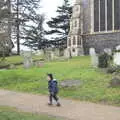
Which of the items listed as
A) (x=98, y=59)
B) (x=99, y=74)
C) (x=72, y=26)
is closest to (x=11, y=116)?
(x=99, y=74)

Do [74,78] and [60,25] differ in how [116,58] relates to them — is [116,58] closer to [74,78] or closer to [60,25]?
[74,78]

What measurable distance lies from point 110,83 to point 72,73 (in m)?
5.52

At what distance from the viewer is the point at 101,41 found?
147 feet

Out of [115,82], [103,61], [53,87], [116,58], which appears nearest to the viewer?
[53,87]

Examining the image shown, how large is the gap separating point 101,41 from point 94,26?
8.14 ft

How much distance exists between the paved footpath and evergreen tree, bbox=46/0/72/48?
4432 centimetres

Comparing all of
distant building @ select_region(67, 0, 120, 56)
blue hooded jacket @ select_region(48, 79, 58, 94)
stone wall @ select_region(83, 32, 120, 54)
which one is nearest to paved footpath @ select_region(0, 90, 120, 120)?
blue hooded jacket @ select_region(48, 79, 58, 94)

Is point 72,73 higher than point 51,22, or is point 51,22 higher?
point 51,22

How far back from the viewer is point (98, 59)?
2481cm

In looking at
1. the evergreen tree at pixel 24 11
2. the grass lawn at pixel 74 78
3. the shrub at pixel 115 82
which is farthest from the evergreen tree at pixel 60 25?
the shrub at pixel 115 82

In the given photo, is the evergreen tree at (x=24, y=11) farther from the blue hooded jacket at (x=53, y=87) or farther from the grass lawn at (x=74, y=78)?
the blue hooded jacket at (x=53, y=87)

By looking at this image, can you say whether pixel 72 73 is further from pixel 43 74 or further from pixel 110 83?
pixel 110 83

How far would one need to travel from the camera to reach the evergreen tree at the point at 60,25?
62.0 meters

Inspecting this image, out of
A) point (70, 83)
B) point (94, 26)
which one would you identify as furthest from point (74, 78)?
point (94, 26)
